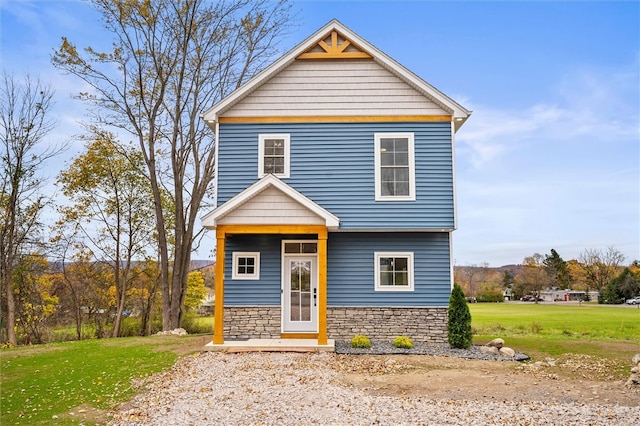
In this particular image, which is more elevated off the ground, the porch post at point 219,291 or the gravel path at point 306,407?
the porch post at point 219,291

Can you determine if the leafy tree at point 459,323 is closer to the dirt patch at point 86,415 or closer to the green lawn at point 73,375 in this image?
the green lawn at point 73,375

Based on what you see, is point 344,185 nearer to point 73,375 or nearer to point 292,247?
point 292,247

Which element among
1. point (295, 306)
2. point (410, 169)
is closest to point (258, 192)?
point (295, 306)

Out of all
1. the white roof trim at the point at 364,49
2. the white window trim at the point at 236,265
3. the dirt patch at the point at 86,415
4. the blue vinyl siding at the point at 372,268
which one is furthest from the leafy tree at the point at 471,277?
the dirt patch at the point at 86,415

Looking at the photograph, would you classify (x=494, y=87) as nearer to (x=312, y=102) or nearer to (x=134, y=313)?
(x=312, y=102)

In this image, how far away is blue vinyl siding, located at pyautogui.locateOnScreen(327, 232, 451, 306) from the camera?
1209 cm

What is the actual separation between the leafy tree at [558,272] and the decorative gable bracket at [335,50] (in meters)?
52.9

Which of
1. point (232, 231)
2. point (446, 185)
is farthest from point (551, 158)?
point (232, 231)

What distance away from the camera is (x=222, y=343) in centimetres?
1127

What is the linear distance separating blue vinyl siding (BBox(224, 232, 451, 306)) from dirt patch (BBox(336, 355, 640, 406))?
7.03ft

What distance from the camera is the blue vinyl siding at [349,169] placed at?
12.1 metres

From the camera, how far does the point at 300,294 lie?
12.4 m

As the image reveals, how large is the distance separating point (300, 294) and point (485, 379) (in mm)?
5487

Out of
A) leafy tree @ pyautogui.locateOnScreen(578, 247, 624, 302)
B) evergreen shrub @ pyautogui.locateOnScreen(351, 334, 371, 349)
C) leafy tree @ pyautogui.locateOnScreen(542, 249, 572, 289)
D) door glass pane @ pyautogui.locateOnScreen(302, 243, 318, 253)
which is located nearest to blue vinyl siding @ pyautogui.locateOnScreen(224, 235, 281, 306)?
door glass pane @ pyautogui.locateOnScreen(302, 243, 318, 253)
